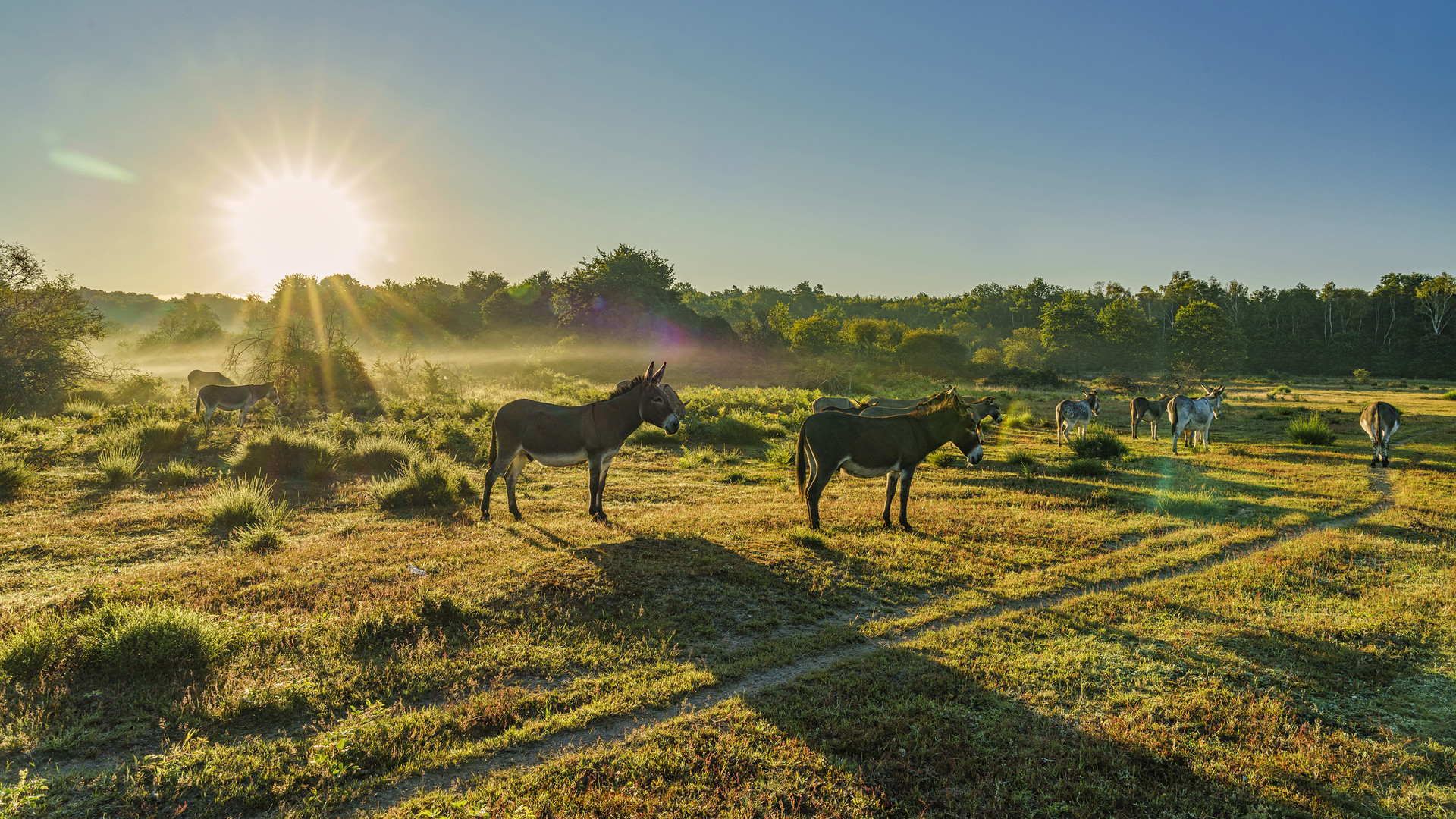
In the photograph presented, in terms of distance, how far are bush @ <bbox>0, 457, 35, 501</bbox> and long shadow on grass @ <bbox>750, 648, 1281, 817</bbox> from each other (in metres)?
16.2

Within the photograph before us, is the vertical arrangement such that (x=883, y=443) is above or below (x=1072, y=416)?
above

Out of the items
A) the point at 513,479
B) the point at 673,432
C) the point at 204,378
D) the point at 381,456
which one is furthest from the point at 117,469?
the point at 204,378

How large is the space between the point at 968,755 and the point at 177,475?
17297 mm

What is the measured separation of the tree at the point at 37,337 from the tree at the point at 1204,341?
4287 inches

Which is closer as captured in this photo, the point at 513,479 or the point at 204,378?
the point at 513,479

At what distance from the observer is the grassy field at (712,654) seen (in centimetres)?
434

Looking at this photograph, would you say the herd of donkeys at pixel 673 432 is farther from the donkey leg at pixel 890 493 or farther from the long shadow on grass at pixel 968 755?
the long shadow on grass at pixel 968 755

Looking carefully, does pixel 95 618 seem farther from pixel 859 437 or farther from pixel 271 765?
pixel 859 437

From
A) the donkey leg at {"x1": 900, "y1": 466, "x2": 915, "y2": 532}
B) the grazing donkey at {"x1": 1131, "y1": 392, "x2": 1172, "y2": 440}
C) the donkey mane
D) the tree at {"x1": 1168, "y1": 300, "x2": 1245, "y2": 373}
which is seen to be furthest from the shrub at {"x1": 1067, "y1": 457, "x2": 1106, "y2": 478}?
the tree at {"x1": 1168, "y1": 300, "x2": 1245, "y2": 373}

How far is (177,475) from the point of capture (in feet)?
46.1

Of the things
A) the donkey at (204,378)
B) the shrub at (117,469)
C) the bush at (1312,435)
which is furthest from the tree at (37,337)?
the bush at (1312,435)

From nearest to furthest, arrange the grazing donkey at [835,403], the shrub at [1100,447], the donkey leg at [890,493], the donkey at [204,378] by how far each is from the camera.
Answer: the donkey leg at [890,493] → the shrub at [1100,447] → the grazing donkey at [835,403] → the donkey at [204,378]

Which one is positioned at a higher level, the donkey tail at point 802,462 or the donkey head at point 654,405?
the donkey head at point 654,405

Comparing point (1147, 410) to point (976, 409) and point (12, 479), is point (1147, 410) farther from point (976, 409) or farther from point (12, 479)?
point (12, 479)
